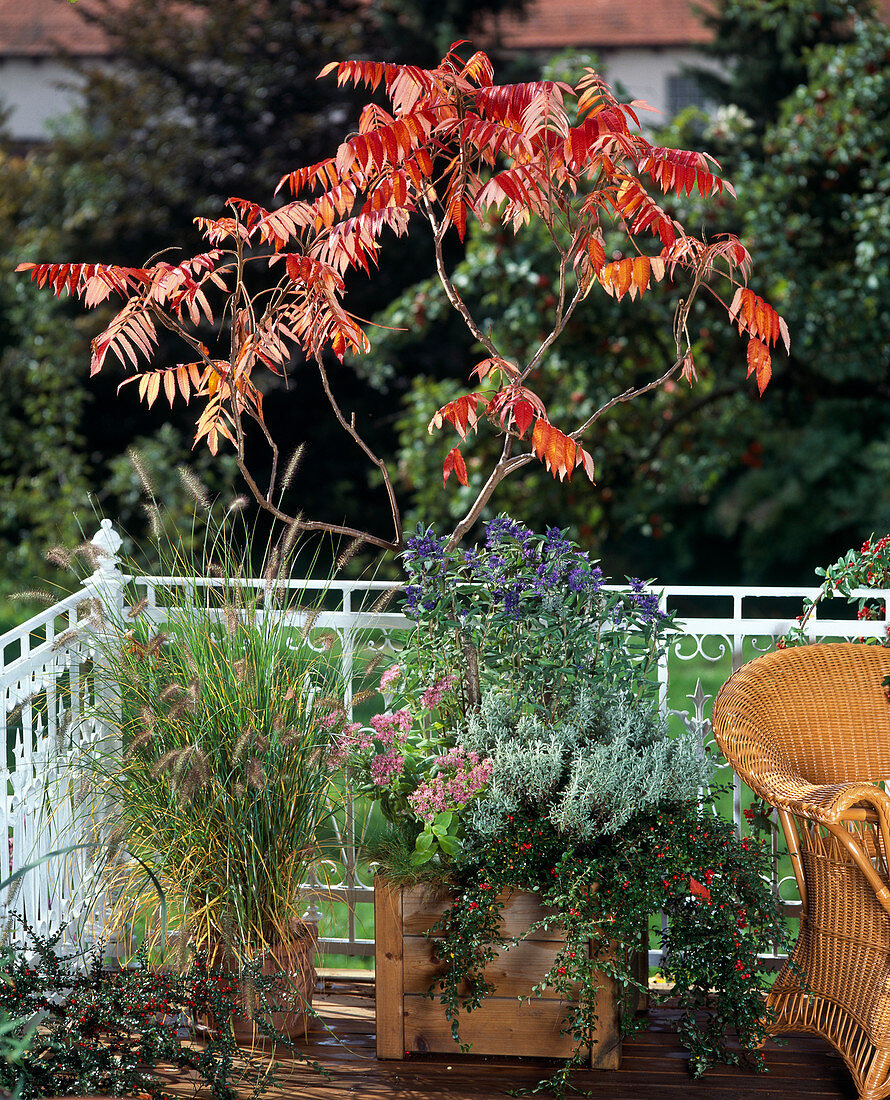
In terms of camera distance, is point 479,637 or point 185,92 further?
point 185,92

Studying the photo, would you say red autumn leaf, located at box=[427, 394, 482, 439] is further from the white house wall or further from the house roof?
the house roof

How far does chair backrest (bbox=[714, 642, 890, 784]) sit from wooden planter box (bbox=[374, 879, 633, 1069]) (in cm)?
76

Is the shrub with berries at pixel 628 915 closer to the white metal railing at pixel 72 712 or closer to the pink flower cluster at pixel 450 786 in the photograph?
the pink flower cluster at pixel 450 786

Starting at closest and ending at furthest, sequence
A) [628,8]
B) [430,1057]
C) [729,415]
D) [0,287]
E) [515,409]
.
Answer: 1. [515,409]
2. [430,1057]
3. [729,415]
4. [0,287]
5. [628,8]

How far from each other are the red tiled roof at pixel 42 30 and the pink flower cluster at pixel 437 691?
30.7 feet

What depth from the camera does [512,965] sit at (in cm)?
256

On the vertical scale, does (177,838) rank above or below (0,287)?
below

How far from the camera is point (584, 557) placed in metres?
2.75

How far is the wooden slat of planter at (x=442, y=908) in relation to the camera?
2.56m

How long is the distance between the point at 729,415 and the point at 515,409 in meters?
5.75

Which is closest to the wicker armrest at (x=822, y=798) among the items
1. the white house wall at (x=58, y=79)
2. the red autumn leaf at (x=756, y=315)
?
the red autumn leaf at (x=756, y=315)

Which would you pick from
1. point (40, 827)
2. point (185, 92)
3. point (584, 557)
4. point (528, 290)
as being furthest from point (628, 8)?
point (40, 827)

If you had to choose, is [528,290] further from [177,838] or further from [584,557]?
[177,838]

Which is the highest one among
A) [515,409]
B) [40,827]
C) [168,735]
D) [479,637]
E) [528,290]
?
[528,290]
